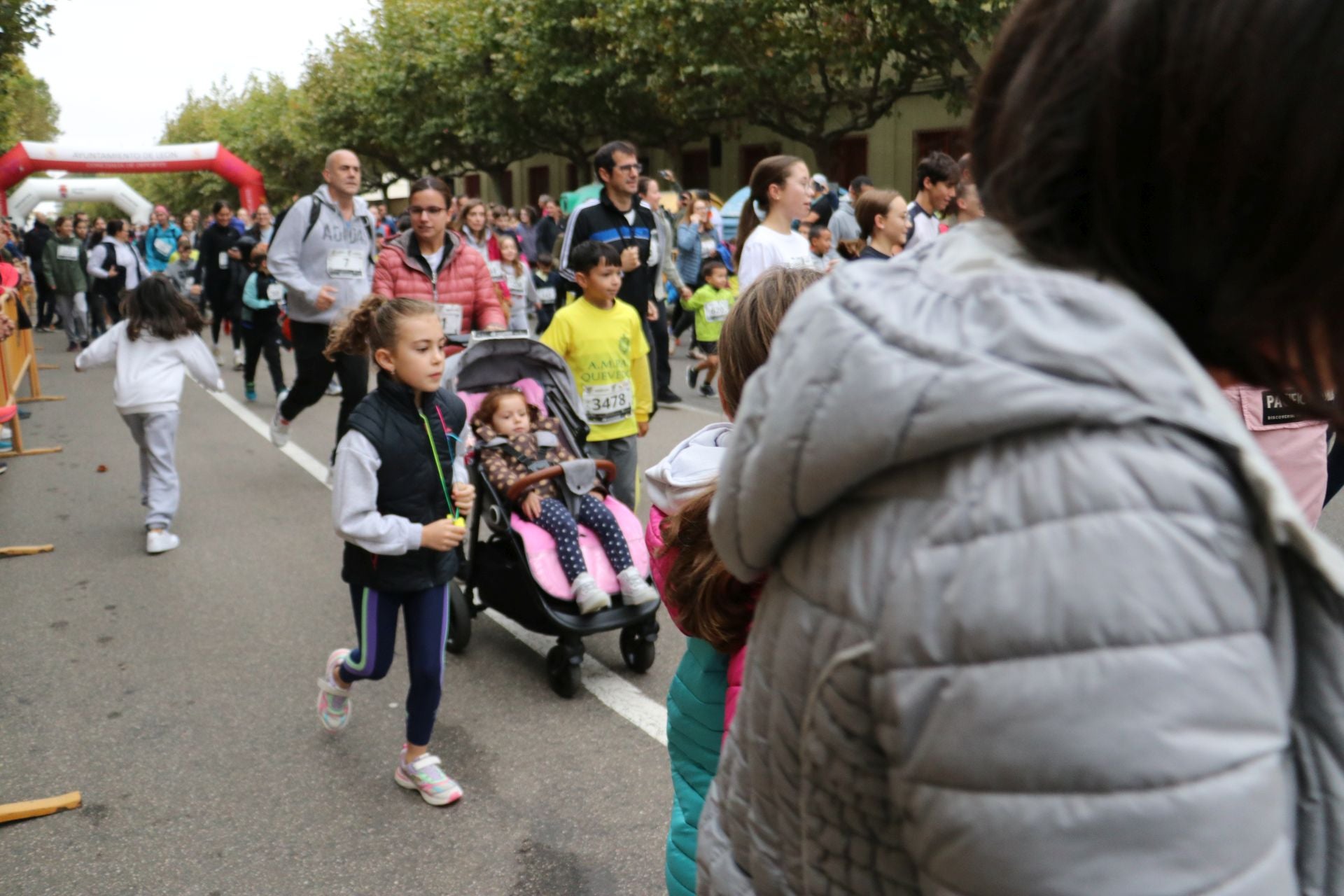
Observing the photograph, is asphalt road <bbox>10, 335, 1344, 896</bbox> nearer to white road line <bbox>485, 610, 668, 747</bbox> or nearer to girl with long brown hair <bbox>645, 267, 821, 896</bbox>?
white road line <bbox>485, 610, 668, 747</bbox>

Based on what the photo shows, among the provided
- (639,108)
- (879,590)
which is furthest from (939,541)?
(639,108)

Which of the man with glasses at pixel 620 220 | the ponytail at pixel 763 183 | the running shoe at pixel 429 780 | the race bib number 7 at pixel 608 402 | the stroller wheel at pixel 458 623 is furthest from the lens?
the man with glasses at pixel 620 220

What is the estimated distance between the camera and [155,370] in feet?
22.2

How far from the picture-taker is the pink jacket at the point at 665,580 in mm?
1891

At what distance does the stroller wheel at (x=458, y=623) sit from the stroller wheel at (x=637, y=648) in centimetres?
66

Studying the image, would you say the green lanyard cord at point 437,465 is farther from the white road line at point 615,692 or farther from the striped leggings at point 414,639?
the white road line at point 615,692

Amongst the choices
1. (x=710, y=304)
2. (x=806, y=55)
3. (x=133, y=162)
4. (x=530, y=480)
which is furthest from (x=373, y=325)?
(x=133, y=162)

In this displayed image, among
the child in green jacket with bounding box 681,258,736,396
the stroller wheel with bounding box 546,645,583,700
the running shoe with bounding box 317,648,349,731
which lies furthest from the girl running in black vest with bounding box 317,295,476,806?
the child in green jacket with bounding box 681,258,736,396

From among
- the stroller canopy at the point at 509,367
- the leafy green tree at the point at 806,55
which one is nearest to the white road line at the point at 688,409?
the stroller canopy at the point at 509,367

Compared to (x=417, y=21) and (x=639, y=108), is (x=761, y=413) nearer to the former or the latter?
(x=639, y=108)

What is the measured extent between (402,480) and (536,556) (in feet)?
3.36

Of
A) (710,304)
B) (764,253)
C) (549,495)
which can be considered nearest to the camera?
(549,495)

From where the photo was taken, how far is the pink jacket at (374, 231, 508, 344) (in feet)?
21.7

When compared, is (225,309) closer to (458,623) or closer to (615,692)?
(458,623)
